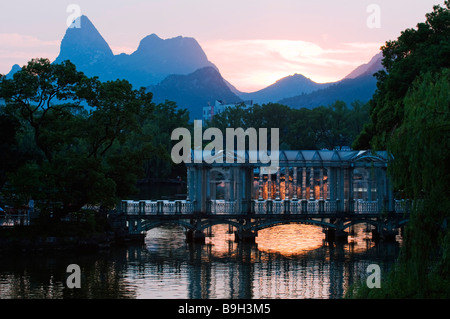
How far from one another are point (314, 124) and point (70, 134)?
7330cm

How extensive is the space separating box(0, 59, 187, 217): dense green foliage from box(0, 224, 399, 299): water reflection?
3595mm

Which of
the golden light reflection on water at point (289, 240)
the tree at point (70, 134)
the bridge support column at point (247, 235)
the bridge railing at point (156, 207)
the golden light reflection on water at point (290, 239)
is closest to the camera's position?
the tree at point (70, 134)

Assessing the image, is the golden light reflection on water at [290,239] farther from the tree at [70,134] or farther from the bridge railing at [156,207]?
the tree at [70,134]

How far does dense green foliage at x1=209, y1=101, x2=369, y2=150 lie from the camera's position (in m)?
109

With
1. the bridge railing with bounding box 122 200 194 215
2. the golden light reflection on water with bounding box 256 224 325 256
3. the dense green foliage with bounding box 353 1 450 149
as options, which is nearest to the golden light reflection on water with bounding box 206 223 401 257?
the golden light reflection on water with bounding box 256 224 325 256

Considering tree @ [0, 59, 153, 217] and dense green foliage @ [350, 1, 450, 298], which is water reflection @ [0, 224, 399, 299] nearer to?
tree @ [0, 59, 153, 217]

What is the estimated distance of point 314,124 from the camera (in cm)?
10981

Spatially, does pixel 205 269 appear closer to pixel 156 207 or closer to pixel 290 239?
pixel 156 207

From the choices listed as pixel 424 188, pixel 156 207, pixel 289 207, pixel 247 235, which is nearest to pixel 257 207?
pixel 247 235

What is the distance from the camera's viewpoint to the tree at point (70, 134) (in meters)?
37.9

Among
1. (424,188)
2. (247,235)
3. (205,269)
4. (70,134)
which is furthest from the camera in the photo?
(247,235)

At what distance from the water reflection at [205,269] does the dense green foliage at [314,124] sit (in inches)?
2648

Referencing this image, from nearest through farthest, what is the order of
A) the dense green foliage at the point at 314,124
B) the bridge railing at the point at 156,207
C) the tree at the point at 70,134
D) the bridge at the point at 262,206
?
the tree at the point at 70,134
the bridge railing at the point at 156,207
the bridge at the point at 262,206
the dense green foliage at the point at 314,124

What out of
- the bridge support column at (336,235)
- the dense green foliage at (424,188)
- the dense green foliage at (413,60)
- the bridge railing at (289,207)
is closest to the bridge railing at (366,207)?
the bridge support column at (336,235)
